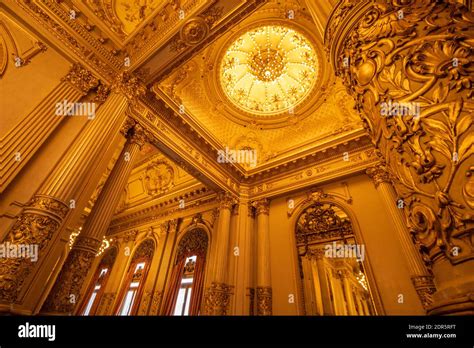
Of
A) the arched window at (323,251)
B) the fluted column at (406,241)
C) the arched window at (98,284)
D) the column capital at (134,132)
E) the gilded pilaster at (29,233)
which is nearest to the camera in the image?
the gilded pilaster at (29,233)

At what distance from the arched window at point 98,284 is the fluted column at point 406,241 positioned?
36.6 feet

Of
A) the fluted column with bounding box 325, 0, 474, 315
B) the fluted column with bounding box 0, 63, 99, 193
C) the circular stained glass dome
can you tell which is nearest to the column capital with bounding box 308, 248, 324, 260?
the circular stained glass dome

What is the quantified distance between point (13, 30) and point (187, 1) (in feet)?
10.7

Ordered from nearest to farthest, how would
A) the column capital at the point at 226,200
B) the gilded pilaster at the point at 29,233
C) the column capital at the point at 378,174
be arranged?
the gilded pilaster at the point at 29,233 < the column capital at the point at 378,174 < the column capital at the point at 226,200

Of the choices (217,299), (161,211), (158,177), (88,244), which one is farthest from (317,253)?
(158,177)

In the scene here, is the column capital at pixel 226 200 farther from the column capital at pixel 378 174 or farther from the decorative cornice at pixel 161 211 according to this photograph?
the column capital at pixel 378 174

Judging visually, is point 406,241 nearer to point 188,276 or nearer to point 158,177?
point 188,276

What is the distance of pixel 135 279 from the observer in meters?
8.95

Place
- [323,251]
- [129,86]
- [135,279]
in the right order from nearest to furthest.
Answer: [129,86] → [323,251] → [135,279]

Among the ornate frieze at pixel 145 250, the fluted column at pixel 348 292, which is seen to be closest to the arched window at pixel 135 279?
the ornate frieze at pixel 145 250

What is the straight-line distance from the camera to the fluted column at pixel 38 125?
3.33 meters

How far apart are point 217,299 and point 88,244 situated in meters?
3.81

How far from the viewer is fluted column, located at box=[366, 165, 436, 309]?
14.4ft
